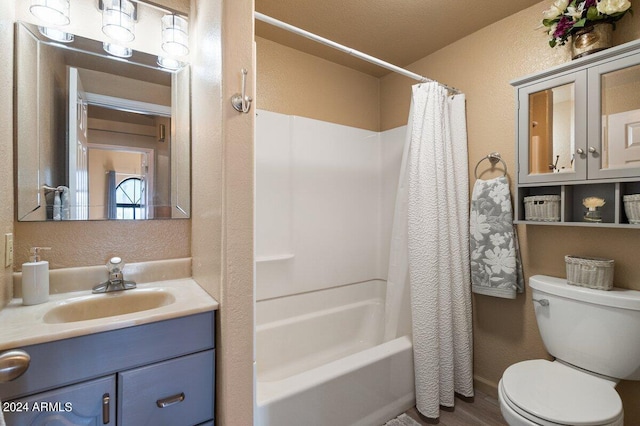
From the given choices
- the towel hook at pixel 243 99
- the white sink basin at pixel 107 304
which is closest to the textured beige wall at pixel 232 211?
the towel hook at pixel 243 99

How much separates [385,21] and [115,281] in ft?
6.90

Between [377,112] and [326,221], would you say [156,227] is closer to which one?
[326,221]

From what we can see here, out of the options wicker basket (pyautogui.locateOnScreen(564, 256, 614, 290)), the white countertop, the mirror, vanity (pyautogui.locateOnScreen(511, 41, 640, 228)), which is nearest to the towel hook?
the mirror

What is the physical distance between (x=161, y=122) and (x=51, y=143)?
455 mm

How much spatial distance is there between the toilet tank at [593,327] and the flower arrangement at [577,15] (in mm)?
1246

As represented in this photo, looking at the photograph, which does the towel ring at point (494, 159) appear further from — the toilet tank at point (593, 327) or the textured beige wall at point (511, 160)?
the toilet tank at point (593, 327)

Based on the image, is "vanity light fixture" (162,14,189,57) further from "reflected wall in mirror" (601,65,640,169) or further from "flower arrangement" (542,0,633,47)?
"reflected wall in mirror" (601,65,640,169)

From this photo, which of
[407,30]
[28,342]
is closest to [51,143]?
[28,342]

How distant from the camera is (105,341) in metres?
0.96

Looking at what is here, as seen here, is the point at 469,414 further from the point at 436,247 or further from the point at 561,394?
the point at 436,247

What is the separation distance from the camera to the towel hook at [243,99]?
3.54 ft

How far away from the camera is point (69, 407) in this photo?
0.91 m

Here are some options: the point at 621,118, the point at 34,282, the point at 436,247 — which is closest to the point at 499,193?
the point at 436,247

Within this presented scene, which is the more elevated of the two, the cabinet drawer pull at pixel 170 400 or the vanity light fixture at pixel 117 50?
the vanity light fixture at pixel 117 50
